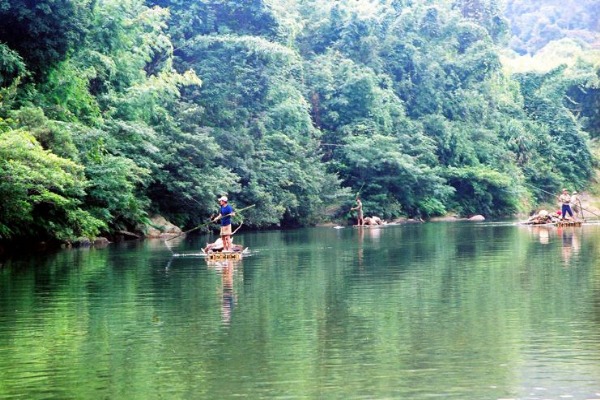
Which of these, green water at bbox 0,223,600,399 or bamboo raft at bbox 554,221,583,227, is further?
bamboo raft at bbox 554,221,583,227

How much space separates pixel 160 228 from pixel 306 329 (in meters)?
32.1

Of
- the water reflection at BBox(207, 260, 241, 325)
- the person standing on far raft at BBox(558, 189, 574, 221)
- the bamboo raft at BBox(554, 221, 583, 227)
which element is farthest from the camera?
the person standing on far raft at BBox(558, 189, 574, 221)

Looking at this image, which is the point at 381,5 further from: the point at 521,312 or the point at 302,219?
the point at 521,312

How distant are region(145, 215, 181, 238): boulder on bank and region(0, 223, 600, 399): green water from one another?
57.4 feet

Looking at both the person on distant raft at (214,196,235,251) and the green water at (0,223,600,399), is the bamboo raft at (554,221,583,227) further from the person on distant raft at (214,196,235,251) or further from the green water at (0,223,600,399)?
the person on distant raft at (214,196,235,251)

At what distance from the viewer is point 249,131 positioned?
2240 inches

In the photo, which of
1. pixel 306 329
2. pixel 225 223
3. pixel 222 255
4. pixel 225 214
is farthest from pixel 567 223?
pixel 306 329

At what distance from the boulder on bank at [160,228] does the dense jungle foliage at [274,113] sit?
1.82 ft

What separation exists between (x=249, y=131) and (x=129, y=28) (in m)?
11.5

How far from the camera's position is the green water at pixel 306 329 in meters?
11.1

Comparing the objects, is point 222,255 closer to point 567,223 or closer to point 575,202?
point 567,223

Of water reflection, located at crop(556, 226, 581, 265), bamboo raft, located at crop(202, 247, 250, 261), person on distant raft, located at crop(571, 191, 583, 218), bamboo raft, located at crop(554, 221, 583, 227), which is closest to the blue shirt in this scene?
bamboo raft, located at crop(202, 247, 250, 261)

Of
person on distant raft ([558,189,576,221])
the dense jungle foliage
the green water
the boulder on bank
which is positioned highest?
the dense jungle foliage

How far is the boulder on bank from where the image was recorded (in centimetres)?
4533
